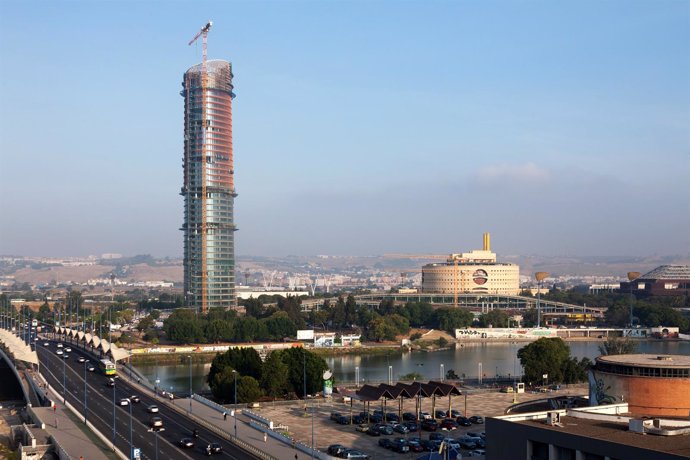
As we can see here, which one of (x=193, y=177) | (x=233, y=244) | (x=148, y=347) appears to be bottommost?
(x=148, y=347)

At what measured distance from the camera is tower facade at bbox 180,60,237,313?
92.9m

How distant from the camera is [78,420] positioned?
99.5 feet

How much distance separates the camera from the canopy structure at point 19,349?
39719 millimetres

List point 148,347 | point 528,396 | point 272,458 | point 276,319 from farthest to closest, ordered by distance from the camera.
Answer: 1. point 276,319
2. point 148,347
3. point 528,396
4. point 272,458

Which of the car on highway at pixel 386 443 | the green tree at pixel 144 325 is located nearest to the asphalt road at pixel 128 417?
the car on highway at pixel 386 443

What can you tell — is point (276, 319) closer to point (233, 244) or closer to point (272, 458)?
point (233, 244)

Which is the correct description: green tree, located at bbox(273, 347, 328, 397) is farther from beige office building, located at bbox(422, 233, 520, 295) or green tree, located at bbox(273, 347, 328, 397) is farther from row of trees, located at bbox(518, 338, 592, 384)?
beige office building, located at bbox(422, 233, 520, 295)

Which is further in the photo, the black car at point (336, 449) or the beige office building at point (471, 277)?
the beige office building at point (471, 277)

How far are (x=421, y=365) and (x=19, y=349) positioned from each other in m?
27.9

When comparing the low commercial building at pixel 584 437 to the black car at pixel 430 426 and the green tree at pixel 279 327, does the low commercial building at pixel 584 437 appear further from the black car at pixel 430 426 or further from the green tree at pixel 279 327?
the green tree at pixel 279 327

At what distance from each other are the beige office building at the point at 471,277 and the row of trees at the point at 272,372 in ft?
244

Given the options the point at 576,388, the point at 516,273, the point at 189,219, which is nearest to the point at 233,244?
the point at 189,219

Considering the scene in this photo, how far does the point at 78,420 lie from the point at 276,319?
133ft

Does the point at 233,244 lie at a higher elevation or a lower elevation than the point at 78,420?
higher
